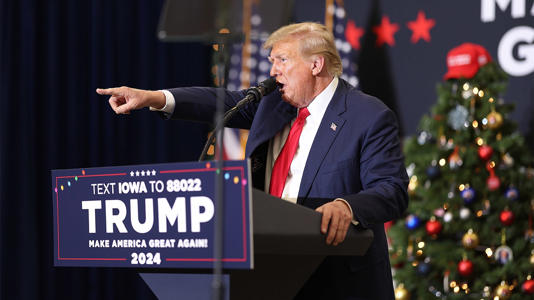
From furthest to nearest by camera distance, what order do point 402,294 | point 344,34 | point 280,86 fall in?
point 344,34 < point 402,294 < point 280,86

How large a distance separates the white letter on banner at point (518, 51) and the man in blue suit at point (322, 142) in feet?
8.53

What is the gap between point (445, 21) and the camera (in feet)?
16.0

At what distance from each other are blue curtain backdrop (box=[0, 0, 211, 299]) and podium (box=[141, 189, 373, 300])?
2826 millimetres

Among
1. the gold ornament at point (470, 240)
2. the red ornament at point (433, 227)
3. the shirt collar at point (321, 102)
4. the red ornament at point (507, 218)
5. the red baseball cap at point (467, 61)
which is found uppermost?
the red baseball cap at point (467, 61)

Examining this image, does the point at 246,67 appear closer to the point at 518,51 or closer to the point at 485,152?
the point at 518,51

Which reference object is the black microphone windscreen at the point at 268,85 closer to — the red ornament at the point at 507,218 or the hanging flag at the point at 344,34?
the red ornament at the point at 507,218

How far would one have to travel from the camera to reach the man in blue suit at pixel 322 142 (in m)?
1.90

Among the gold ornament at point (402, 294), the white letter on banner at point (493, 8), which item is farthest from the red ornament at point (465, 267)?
Result: the white letter on banner at point (493, 8)

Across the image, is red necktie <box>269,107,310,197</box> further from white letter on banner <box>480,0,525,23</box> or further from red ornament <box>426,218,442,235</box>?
white letter on banner <box>480,0,525,23</box>

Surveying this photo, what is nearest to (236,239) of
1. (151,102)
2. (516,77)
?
(151,102)

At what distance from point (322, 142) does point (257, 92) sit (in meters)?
0.27

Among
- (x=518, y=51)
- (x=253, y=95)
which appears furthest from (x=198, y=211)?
(x=518, y=51)

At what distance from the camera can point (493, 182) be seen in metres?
3.77

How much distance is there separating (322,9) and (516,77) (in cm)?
168
